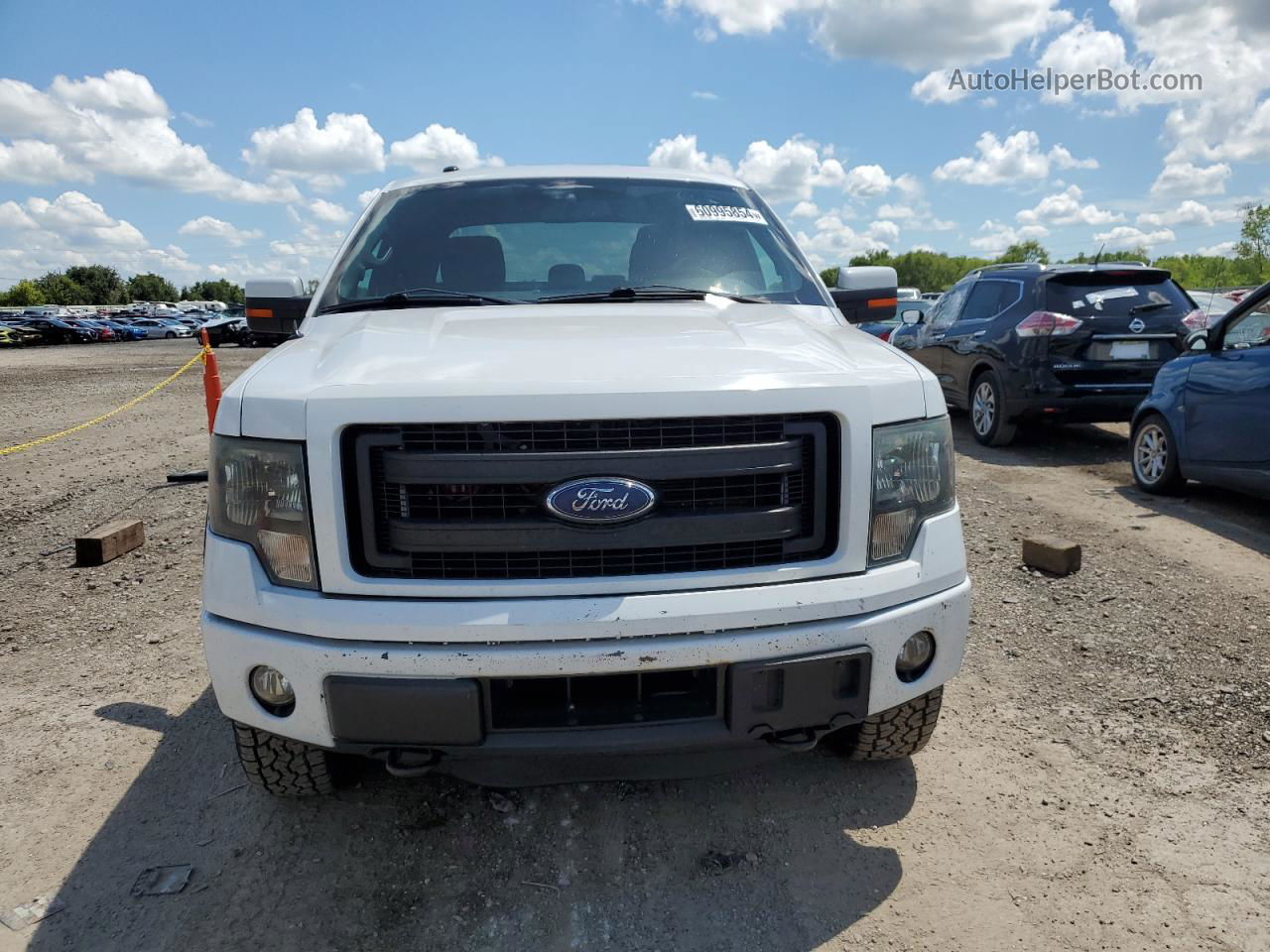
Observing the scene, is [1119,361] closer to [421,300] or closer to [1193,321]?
[1193,321]

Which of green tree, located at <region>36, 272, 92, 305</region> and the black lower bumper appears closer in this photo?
the black lower bumper

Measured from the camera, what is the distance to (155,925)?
2266 mm

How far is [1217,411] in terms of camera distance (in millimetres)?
5746

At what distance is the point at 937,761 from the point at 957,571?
0.98 meters

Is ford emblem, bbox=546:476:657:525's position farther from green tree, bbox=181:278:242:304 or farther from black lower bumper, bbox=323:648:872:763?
green tree, bbox=181:278:242:304

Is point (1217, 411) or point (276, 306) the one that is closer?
point (276, 306)

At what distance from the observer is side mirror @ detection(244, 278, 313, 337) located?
11.6 feet

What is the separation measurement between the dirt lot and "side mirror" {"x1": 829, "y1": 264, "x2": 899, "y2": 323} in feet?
5.01

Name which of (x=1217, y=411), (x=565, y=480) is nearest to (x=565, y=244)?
(x=565, y=480)

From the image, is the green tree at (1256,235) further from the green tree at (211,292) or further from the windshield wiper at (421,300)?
the green tree at (211,292)

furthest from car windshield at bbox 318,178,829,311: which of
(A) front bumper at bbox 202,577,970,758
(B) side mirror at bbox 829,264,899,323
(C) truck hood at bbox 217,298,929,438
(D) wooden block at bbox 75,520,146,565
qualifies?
(D) wooden block at bbox 75,520,146,565

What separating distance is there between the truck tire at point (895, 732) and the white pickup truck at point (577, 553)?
298mm

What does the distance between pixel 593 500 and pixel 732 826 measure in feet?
3.93

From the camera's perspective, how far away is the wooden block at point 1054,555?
4.66 metres
